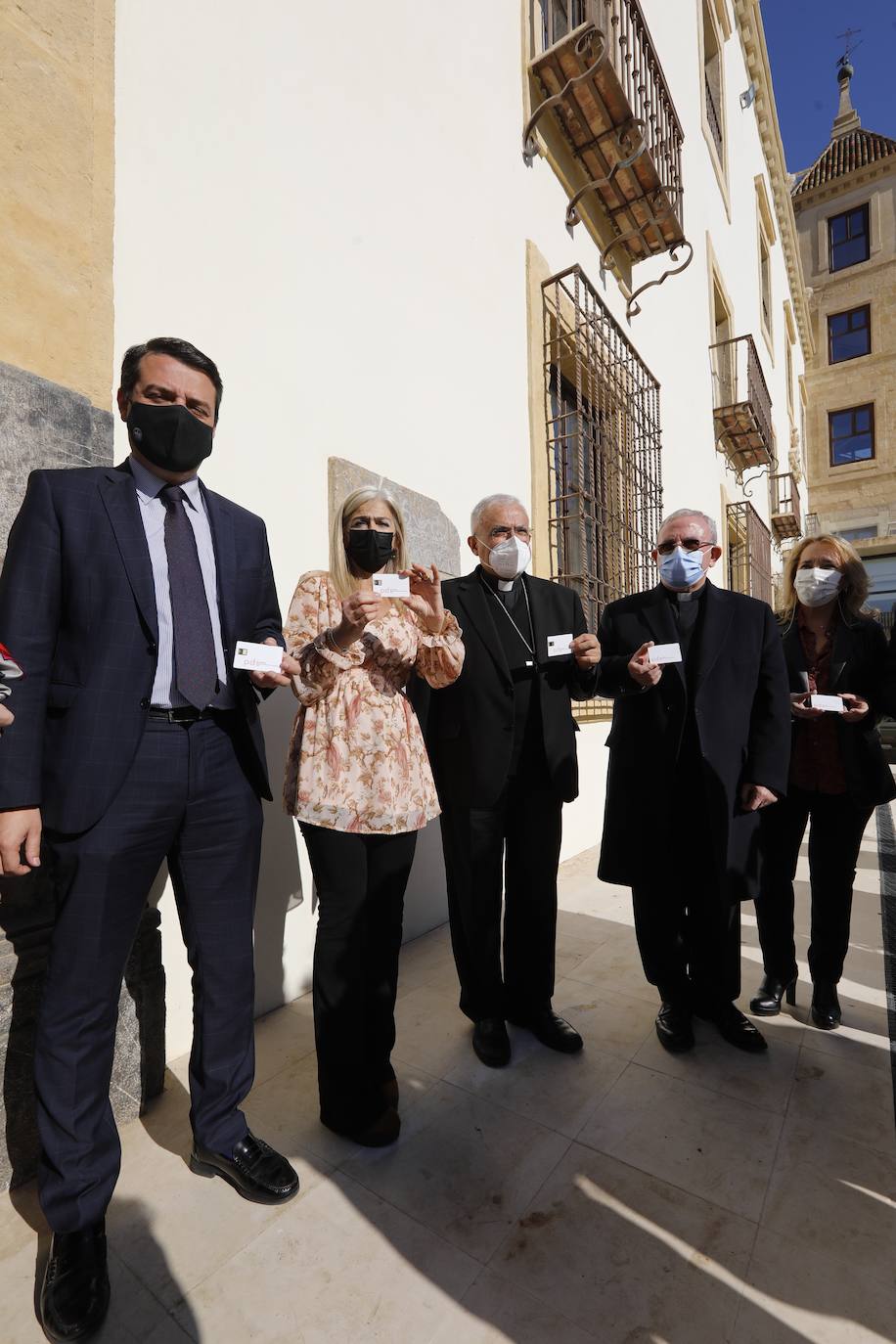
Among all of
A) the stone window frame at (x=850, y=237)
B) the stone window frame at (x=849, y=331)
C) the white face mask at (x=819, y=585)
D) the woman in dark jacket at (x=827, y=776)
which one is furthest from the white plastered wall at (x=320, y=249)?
the stone window frame at (x=850, y=237)

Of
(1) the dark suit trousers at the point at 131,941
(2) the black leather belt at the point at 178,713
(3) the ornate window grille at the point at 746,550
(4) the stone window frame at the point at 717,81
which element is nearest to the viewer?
(1) the dark suit trousers at the point at 131,941

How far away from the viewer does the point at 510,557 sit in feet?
7.32

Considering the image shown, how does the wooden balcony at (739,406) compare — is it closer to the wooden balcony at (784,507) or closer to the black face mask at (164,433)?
the wooden balcony at (784,507)

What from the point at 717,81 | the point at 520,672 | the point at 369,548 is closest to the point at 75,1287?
the point at 369,548

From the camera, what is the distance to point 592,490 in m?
5.19

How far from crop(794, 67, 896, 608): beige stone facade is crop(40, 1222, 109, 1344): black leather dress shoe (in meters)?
18.1

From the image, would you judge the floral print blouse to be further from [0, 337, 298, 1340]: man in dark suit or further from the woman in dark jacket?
Result: the woman in dark jacket

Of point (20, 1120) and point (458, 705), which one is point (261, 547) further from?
point (20, 1120)

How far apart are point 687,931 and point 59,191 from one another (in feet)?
9.87

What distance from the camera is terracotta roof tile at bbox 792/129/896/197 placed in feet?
54.8

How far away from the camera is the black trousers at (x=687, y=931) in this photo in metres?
2.25

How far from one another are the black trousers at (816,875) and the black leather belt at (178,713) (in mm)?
2080

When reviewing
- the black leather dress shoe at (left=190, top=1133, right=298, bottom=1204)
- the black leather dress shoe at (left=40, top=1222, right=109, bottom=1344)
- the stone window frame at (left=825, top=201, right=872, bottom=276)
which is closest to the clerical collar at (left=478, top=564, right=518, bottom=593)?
the black leather dress shoe at (left=190, top=1133, right=298, bottom=1204)

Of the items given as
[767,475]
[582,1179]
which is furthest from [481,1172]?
[767,475]
